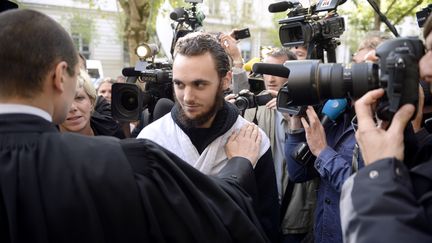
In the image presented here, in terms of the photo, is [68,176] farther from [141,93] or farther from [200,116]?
[141,93]

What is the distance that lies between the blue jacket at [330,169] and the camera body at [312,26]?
1.62ft

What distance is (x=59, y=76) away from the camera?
4.38ft

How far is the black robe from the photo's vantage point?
118 centimetres

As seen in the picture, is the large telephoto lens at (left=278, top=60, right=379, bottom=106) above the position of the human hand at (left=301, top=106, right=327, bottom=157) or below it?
above

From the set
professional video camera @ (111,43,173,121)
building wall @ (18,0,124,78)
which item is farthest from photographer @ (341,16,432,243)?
building wall @ (18,0,124,78)

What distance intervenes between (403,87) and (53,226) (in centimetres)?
116

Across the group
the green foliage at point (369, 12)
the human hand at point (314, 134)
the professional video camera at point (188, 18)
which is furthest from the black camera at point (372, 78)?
the green foliage at point (369, 12)

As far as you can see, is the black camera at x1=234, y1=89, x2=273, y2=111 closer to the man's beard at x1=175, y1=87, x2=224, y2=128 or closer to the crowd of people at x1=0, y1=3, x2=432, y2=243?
the man's beard at x1=175, y1=87, x2=224, y2=128

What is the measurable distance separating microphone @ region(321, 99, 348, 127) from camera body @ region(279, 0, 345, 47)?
0.38 meters

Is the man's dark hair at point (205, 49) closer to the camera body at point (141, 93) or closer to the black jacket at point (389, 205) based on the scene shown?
the camera body at point (141, 93)

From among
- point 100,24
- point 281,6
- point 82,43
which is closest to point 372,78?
point 281,6

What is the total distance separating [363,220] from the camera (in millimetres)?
1203

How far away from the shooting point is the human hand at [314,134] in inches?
92.6

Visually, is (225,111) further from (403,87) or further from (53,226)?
(53,226)
